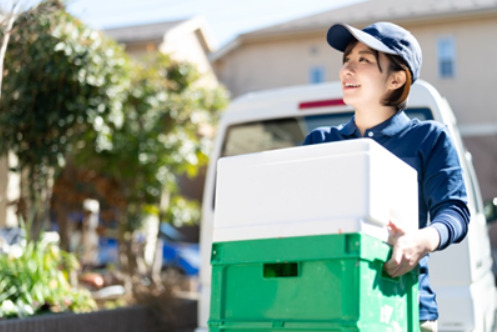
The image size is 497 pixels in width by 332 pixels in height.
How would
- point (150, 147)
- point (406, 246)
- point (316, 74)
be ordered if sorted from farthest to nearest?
point (316, 74) < point (150, 147) < point (406, 246)

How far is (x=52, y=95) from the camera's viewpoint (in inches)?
278

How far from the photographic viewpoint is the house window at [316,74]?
21.4 metres

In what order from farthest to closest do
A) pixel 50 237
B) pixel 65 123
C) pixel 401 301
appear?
1. pixel 50 237
2. pixel 65 123
3. pixel 401 301

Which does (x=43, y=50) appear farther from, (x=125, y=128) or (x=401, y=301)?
(x=401, y=301)

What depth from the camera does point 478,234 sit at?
467 centimetres

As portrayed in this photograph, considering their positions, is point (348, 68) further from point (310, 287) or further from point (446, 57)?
point (446, 57)

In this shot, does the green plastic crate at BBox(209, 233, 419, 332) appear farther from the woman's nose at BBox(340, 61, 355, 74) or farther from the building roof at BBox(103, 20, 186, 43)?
the building roof at BBox(103, 20, 186, 43)

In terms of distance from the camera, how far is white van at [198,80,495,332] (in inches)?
165

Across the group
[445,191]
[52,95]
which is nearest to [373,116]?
[445,191]

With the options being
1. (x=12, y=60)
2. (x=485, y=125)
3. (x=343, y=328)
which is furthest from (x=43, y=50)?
(x=485, y=125)

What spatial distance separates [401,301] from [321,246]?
0.34 m

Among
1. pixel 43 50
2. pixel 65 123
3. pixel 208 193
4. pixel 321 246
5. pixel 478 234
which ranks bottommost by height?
pixel 321 246

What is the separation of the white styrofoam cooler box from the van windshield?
9.41 ft

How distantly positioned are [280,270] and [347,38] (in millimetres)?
879
